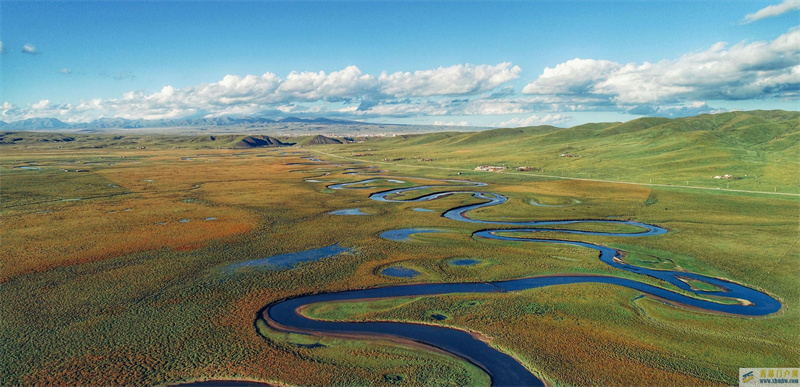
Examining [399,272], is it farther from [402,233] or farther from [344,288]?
[402,233]

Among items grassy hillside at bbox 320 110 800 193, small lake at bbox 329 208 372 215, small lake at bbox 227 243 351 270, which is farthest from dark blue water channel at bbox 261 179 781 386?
grassy hillside at bbox 320 110 800 193

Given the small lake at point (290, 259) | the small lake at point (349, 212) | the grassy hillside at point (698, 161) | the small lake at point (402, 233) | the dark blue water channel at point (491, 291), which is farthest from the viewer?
the grassy hillside at point (698, 161)

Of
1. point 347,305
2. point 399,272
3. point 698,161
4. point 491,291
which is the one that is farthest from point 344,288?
point 698,161

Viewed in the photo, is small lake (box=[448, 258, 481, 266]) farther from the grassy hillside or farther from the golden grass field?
the grassy hillside

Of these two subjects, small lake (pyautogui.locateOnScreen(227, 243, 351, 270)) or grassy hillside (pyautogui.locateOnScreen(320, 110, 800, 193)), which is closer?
small lake (pyautogui.locateOnScreen(227, 243, 351, 270))

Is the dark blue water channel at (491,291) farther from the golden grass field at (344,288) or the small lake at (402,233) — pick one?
the small lake at (402,233)

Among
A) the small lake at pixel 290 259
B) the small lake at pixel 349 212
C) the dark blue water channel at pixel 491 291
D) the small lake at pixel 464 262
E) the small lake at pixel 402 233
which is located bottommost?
the dark blue water channel at pixel 491 291

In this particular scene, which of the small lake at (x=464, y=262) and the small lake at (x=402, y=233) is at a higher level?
the small lake at (x=402, y=233)

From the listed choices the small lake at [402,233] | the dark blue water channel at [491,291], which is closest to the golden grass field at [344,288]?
the dark blue water channel at [491,291]
